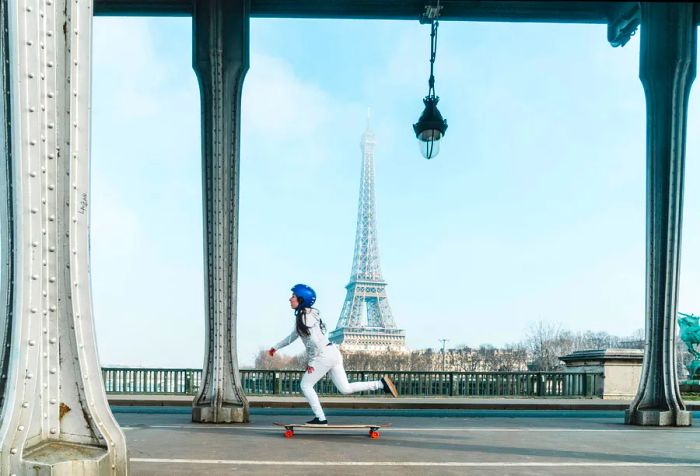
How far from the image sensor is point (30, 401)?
4875 mm

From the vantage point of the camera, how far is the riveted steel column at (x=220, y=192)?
11.4 metres

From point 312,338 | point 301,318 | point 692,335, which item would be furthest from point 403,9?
point 692,335

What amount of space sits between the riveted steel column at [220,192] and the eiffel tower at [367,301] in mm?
84752

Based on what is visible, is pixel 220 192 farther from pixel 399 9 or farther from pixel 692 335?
pixel 692 335

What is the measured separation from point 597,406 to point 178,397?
11414 millimetres

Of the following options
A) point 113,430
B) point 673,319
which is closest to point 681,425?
point 673,319

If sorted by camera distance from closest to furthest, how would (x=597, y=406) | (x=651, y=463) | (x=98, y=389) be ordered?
(x=98, y=389) → (x=651, y=463) → (x=597, y=406)

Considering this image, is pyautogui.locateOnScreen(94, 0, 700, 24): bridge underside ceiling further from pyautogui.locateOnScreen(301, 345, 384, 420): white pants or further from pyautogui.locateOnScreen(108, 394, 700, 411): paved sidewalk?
pyautogui.locateOnScreen(108, 394, 700, 411): paved sidewalk

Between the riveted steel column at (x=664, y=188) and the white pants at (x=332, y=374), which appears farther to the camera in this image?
the riveted steel column at (x=664, y=188)

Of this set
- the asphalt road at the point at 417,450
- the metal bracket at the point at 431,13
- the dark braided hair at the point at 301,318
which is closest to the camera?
the asphalt road at the point at 417,450

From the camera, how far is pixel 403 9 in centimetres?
1425

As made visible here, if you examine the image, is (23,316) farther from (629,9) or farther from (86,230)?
(629,9)

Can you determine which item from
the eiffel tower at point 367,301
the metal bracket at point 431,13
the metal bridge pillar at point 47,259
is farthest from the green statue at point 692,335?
the eiffel tower at point 367,301

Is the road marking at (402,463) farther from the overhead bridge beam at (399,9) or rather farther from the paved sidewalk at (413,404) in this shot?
the paved sidewalk at (413,404)
